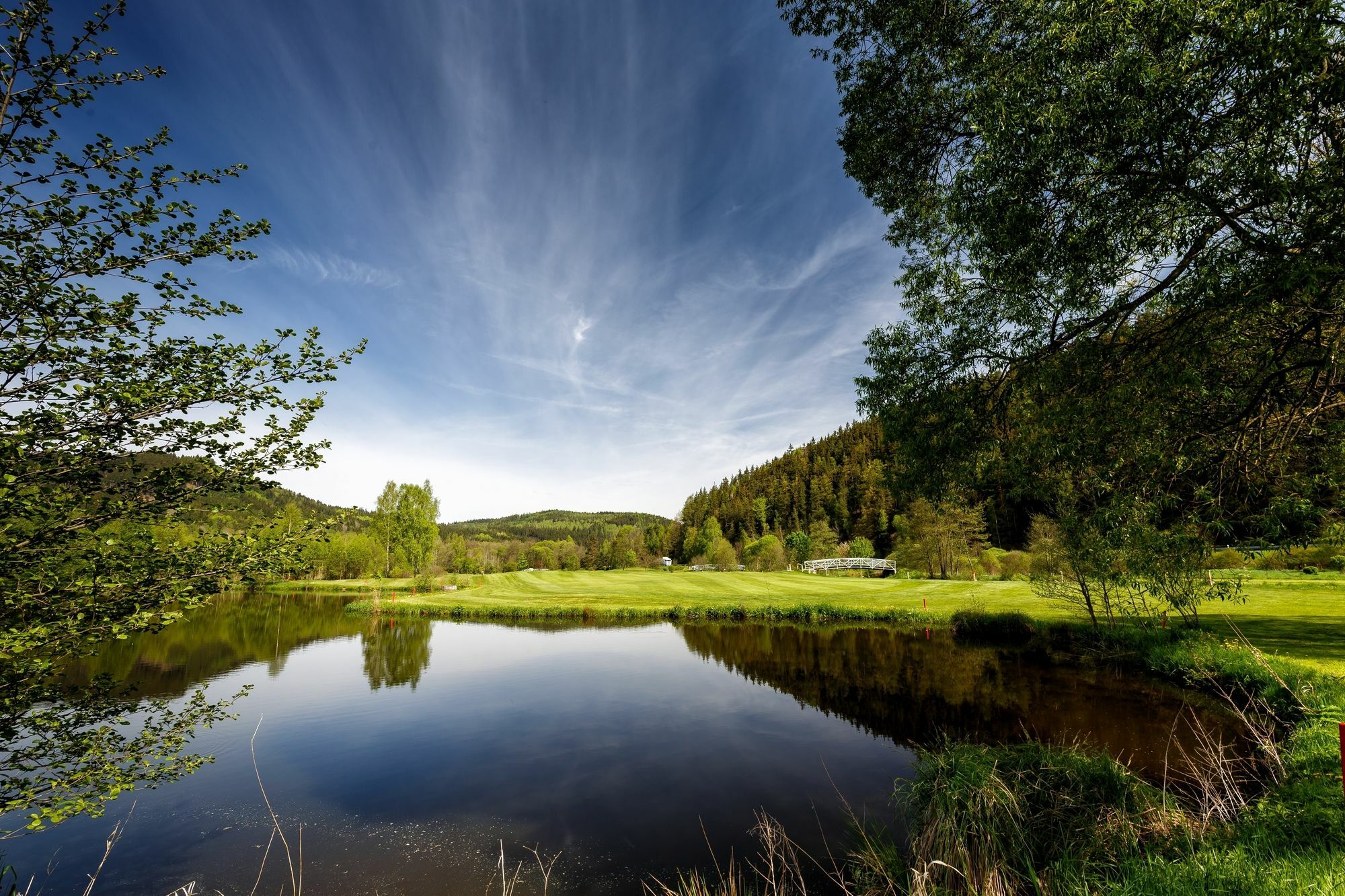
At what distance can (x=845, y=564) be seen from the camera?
2559 inches

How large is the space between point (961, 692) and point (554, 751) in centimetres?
1283

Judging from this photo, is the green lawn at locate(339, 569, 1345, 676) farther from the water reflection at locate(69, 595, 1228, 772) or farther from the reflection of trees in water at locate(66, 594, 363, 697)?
the reflection of trees in water at locate(66, 594, 363, 697)

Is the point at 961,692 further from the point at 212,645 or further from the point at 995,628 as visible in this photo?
the point at 212,645

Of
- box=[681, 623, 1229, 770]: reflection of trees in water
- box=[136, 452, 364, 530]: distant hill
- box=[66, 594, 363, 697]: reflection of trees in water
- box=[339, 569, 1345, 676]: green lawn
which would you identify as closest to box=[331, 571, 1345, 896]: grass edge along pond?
box=[339, 569, 1345, 676]: green lawn

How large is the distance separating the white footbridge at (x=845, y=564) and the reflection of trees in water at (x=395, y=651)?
46.2 m

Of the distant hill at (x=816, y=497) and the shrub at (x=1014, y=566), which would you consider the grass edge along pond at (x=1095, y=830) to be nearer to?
the shrub at (x=1014, y=566)

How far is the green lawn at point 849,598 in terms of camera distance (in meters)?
16.7

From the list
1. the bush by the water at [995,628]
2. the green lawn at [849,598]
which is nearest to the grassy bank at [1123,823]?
the green lawn at [849,598]

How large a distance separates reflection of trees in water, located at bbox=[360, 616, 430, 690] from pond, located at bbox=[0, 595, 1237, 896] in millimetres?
232

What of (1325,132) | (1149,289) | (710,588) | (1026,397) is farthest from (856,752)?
(710,588)

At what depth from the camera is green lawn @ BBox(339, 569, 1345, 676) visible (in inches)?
656

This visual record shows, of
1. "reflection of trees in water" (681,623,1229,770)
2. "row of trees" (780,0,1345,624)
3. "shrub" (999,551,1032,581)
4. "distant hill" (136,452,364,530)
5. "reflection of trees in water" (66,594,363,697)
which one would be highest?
"row of trees" (780,0,1345,624)

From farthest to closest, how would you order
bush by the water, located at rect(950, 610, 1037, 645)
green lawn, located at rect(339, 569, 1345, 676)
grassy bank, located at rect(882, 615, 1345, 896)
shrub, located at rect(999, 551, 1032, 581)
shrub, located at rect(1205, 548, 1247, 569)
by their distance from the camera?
shrub, located at rect(999, 551, 1032, 581), shrub, located at rect(1205, 548, 1247, 569), bush by the water, located at rect(950, 610, 1037, 645), green lawn, located at rect(339, 569, 1345, 676), grassy bank, located at rect(882, 615, 1345, 896)

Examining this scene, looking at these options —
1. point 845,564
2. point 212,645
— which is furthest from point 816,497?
point 212,645
